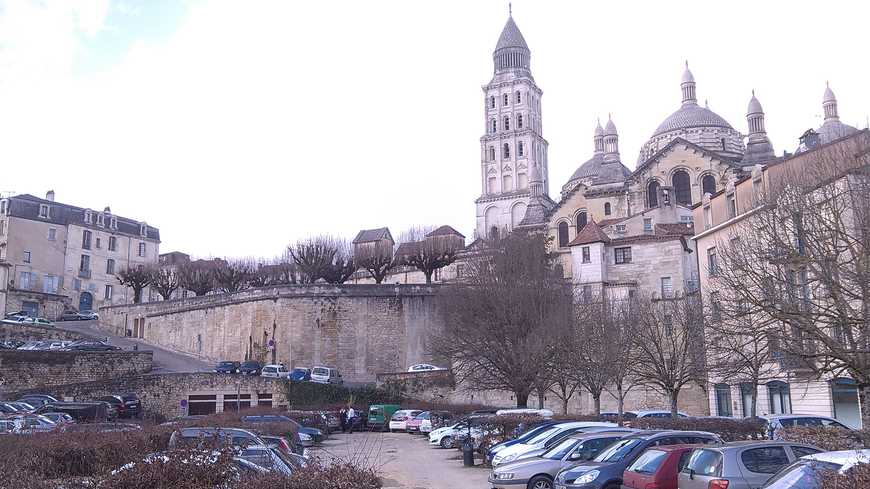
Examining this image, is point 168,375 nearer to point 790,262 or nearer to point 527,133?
point 790,262

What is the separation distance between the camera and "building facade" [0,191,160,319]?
7062cm

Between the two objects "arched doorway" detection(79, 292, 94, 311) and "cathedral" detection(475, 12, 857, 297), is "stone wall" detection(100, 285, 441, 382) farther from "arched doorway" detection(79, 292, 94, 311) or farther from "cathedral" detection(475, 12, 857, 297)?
"arched doorway" detection(79, 292, 94, 311)

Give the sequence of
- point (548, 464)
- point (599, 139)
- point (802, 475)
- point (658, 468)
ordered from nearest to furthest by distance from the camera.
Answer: point (802, 475) < point (658, 468) < point (548, 464) < point (599, 139)

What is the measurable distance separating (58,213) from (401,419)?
54193 millimetres

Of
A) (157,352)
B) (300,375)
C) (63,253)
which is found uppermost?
(63,253)

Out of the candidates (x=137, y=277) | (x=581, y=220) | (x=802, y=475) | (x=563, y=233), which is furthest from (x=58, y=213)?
(x=802, y=475)

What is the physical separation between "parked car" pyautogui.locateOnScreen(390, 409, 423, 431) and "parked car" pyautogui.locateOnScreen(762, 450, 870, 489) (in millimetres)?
28412

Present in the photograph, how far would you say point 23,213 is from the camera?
7200 cm

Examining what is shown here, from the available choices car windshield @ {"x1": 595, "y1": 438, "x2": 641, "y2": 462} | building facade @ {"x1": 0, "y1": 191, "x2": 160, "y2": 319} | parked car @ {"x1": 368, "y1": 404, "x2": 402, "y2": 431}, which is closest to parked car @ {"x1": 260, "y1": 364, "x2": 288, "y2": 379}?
parked car @ {"x1": 368, "y1": 404, "x2": 402, "y2": 431}

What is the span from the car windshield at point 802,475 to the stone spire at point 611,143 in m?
70.6

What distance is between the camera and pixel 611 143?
79.0 meters

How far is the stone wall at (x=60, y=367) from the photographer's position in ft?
139

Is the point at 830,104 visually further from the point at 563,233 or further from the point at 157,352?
the point at 157,352

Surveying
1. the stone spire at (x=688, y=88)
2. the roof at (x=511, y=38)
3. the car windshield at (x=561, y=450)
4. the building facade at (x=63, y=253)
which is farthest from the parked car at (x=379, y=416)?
the roof at (x=511, y=38)
